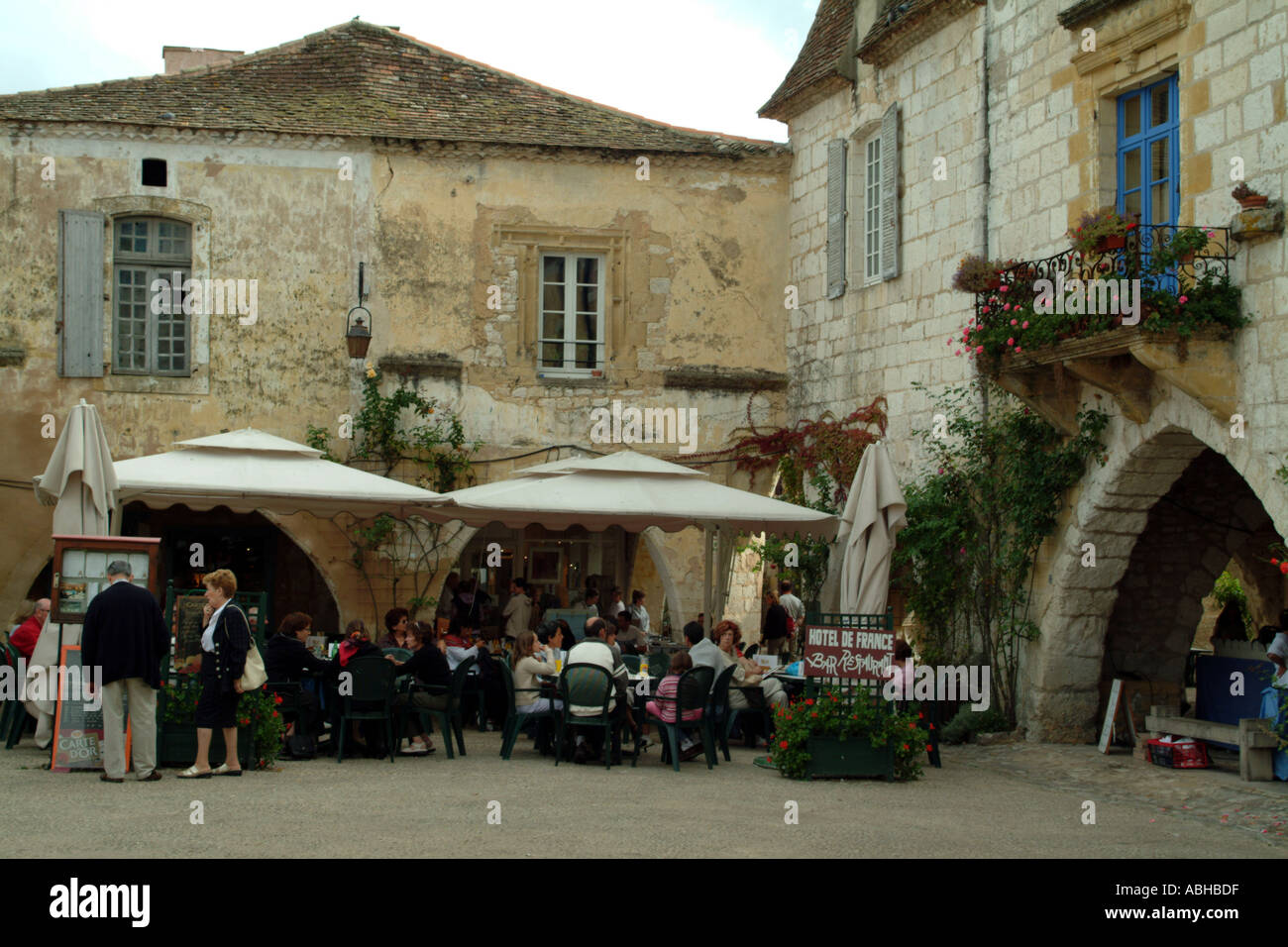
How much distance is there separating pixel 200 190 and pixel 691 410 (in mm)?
6122

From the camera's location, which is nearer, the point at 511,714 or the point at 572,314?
the point at 511,714

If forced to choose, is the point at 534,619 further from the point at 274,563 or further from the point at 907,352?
the point at 907,352

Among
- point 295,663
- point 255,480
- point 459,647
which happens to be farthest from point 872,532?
point 255,480

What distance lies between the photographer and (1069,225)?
1312 centimetres

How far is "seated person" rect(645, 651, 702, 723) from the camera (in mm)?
11695

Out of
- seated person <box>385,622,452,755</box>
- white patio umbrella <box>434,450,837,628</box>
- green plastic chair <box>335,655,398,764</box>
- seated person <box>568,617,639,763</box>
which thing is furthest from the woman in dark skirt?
white patio umbrella <box>434,450,837,628</box>

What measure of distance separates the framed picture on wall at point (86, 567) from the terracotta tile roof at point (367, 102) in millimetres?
7985

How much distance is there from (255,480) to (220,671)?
3433 mm

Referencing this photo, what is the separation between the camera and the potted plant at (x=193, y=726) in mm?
10555

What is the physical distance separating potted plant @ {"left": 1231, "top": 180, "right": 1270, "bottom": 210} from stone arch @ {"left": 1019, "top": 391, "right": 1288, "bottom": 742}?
171 centimetres

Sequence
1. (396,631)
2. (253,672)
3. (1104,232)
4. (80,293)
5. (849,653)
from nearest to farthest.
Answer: (253,672), (849,653), (1104,232), (396,631), (80,293)

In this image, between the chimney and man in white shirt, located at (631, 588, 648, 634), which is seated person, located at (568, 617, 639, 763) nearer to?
man in white shirt, located at (631, 588, 648, 634)

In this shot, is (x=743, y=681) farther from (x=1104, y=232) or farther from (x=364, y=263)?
(x=364, y=263)

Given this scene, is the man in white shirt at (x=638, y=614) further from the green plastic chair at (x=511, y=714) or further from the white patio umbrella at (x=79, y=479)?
the white patio umbrella at (x=79, y=479)
